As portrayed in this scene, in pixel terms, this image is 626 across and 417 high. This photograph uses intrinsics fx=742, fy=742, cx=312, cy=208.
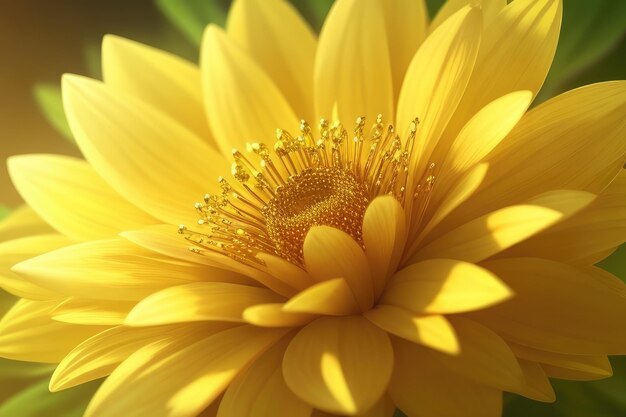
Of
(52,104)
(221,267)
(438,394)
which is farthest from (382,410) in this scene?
(52,104)

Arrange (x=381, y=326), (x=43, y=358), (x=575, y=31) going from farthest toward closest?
(x=575, y=31), (x=43, y=358), (x=381, y=326)

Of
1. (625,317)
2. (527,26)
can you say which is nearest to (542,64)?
(527,26)

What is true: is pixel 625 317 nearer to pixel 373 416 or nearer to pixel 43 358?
pixel 373 416

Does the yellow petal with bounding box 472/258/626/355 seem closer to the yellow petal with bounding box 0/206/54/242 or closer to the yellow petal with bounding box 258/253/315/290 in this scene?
the yellow petal with bounding box 258/253/315/290

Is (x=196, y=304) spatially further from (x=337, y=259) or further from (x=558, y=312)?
(x=558, y=312)

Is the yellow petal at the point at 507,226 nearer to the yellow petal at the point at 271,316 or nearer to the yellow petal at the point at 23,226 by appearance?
the yellow petal at the point at 271,316

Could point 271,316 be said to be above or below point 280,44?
below
